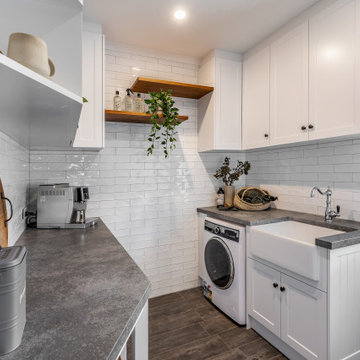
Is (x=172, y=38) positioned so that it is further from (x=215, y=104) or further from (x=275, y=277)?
(x=275, y=277)

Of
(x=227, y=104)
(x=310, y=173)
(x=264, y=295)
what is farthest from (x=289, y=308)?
(x=227, y=104)

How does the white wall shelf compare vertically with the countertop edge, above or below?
above

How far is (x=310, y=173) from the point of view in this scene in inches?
93.7

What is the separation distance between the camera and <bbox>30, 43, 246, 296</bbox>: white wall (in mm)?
2477

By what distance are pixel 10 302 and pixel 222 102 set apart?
249 cm

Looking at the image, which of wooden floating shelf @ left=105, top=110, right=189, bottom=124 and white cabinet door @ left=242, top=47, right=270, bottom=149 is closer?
wooden floating shelf @ left=105, top=110, right=189, bottom=124

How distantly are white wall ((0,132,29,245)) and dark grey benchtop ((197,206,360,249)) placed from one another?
1653 millimetres

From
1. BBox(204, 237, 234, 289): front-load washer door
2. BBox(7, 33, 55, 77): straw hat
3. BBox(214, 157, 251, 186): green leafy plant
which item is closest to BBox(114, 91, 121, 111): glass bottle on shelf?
BBox(214, 157, 251, 186): green leafy plant

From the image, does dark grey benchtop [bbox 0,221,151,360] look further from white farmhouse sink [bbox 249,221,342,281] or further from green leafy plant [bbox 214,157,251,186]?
green leafy plant [bbox 214,157,251,186]

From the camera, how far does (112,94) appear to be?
8.36 feet

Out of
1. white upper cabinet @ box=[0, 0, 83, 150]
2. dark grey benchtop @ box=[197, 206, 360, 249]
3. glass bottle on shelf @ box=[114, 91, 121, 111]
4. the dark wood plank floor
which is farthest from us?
glass bottle on shelf @ box=[114, 91, 121, 111]

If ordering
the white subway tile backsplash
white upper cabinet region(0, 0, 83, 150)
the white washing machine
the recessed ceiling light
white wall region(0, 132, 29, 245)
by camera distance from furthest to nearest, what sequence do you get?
the white subway tile backsplash, the white washing machine, the recessed ceiling light, white wall region(0, 132, 29, 245), white upper cabinet region(0, 0, 83, 150)

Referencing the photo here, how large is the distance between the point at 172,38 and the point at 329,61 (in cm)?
139

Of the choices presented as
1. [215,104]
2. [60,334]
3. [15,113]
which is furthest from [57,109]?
[215,104]
